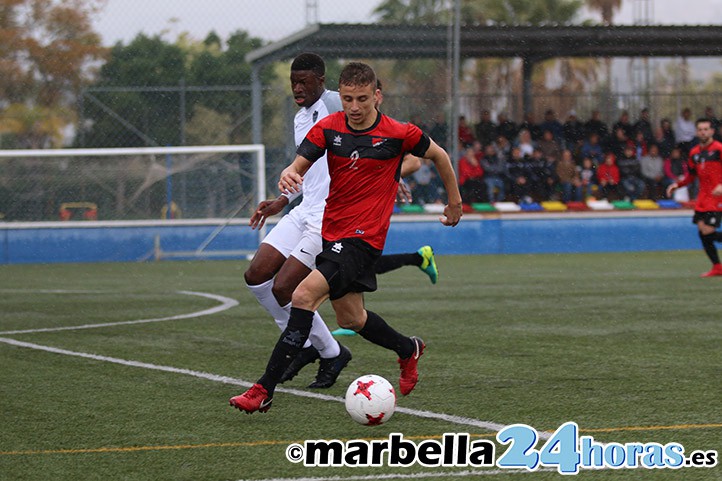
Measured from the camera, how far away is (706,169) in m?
16.0

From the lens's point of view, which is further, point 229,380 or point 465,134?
point 465,134

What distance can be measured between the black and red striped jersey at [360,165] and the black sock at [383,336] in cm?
46

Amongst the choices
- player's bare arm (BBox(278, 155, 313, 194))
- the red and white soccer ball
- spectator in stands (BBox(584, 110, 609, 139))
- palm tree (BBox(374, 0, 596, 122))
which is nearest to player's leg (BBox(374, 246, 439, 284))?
player's bare arm (BBox(278, 155, 313, 194))

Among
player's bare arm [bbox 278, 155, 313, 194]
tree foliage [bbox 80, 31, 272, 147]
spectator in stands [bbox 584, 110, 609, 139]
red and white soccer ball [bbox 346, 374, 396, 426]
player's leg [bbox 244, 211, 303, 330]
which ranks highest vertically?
tree foliage [bbox 80, 31, 272, 147]

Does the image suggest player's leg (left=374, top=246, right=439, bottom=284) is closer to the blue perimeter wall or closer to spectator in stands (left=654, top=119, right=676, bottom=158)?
the blue perimeter wall

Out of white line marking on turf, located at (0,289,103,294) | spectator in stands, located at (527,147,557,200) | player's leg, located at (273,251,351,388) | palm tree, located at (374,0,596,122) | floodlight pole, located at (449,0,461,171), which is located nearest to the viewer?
player's leg, located at (273,251,351,388)

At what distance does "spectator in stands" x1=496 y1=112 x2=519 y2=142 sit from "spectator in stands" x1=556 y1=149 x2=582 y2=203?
1077mm

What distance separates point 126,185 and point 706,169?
10080 millimetres

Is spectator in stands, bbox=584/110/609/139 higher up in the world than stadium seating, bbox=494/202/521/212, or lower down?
higher up

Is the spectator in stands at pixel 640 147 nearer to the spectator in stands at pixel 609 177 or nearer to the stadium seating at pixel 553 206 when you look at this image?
the spectator in stands at pixel 609 177

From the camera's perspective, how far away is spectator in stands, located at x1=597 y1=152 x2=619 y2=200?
23.4 m

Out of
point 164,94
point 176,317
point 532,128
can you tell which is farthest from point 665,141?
point 176,317

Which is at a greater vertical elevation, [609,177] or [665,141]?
[665,141]

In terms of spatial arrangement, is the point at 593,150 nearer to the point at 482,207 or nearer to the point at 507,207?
the point at 507,207
